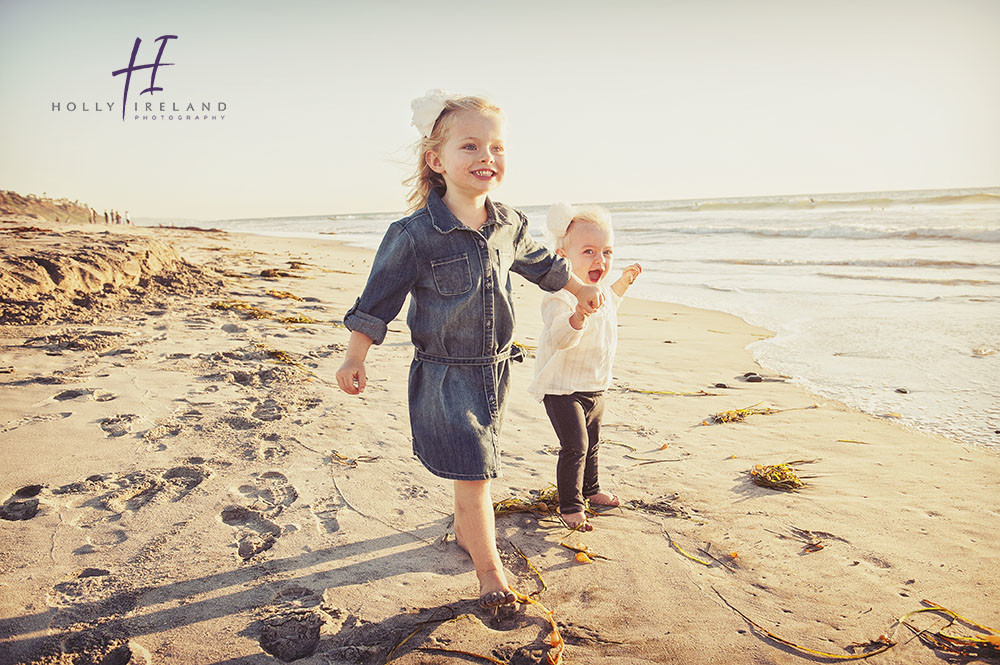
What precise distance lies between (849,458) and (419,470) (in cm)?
242

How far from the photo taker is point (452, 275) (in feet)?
7.02

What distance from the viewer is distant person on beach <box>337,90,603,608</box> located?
211 centimetres

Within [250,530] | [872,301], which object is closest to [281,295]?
[250,530]

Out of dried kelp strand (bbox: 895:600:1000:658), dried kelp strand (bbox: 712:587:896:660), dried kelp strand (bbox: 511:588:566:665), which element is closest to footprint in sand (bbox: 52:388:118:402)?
dried kelp strand (bbox: 511:588:566:665)

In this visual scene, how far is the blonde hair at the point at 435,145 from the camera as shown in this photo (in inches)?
86.7

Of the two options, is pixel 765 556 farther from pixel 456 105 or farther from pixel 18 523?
pixel 18 523

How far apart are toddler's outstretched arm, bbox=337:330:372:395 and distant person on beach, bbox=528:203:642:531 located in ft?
2.82

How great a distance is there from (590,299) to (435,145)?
0.85 meters

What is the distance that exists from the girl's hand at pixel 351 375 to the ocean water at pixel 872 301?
3.66 meters

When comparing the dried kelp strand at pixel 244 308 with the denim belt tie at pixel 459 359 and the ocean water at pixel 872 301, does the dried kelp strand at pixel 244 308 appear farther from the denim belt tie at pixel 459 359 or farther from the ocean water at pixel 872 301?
the ocean water at pixel 872 301

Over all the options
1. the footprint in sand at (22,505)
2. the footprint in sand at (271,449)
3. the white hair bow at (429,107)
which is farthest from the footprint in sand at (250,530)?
the white hair bow at (429,107)

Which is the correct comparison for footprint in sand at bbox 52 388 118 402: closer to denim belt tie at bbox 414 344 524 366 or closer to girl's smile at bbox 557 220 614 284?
denim belt tie at bbox 414 344 524 366

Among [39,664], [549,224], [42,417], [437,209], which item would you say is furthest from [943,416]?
[42,417]

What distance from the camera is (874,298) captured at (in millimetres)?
8633
